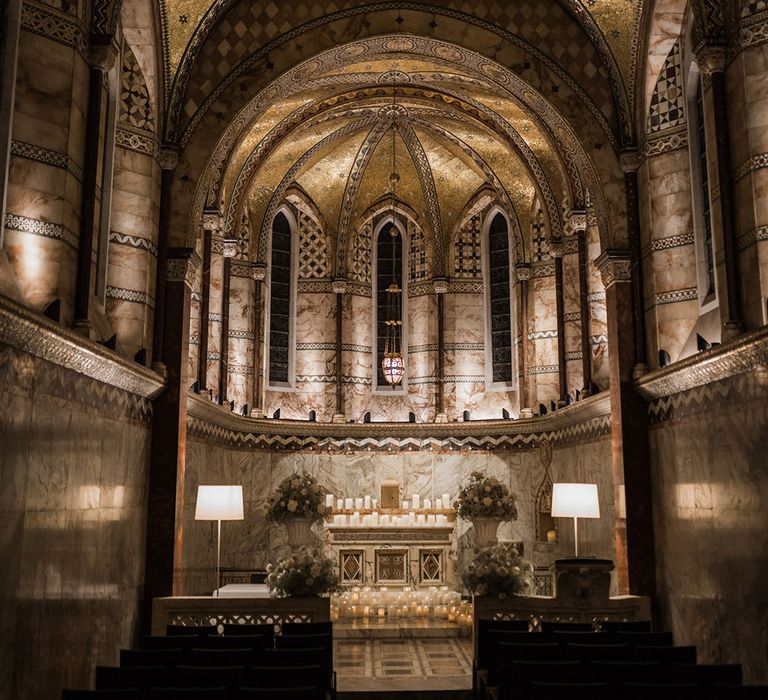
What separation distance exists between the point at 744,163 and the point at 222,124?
744 centimetres

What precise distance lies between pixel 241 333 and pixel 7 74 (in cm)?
1091

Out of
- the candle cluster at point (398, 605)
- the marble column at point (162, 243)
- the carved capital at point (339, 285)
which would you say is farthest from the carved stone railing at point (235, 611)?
the carved capital at point (339, 285)

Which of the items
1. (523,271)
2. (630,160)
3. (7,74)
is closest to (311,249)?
(523,271)

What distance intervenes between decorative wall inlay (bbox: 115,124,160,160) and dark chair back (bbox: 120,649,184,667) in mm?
7432

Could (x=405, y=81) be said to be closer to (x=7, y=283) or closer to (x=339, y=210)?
(x=339, y=210)

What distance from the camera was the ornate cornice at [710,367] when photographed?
27.7 ft

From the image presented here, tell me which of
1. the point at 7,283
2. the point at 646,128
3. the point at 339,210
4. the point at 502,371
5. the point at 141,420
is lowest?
the point at 141,420

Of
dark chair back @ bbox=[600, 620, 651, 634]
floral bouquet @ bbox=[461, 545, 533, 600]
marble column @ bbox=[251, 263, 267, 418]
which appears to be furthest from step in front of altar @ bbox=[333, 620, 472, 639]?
marble column @ bbox=[251, 263, 267, 418]

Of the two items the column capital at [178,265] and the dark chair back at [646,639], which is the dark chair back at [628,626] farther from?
the column capital at [178,265]

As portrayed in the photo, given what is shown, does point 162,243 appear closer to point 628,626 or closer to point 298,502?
point 298,502

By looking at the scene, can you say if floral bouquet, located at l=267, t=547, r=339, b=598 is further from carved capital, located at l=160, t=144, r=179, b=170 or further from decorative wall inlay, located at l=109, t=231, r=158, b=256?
carved capital, located at l=160, t=144, r=179, b=170

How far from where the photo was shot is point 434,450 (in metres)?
19.4

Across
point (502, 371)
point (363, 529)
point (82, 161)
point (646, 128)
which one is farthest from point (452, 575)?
point (82, 161)

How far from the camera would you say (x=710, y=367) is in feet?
31.8
